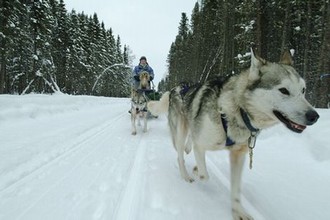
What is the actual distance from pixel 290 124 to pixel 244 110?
1.72 ft

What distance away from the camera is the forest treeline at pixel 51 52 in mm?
23453

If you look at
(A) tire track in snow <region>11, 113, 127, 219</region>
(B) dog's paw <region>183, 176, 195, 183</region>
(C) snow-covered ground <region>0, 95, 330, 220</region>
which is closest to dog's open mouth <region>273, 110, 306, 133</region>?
(C) snow-covered ground <region>0, 95, 330, 220</region>

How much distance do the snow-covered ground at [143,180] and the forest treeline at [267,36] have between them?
5.61ft

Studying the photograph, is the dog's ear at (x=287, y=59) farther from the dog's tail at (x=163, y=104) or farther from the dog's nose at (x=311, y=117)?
the dog's tail at (x=163, y=104)

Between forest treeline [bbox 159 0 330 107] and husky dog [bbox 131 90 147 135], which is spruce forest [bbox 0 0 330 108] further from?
husky dog [bbox 131 90 147 135]

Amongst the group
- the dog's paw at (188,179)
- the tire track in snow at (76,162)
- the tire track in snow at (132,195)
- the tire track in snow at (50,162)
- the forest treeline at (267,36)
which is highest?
the forest treeline at (267,36)

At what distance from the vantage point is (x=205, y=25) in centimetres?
3619

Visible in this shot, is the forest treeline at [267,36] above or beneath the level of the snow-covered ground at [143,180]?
above

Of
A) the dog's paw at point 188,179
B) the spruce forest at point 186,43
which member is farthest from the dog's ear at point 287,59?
the spruce forest at point 186,43

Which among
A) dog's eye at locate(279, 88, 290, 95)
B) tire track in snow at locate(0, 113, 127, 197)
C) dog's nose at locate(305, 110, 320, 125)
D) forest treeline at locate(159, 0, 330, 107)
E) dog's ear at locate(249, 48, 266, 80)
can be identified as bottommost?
tire track in snow at locate(0, 113, 127, 197)

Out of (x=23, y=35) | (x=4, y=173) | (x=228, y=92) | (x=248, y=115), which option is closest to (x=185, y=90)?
(x=228, y=92)

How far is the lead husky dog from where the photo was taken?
2621mm

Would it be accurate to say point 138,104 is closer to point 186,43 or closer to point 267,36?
point 267,36

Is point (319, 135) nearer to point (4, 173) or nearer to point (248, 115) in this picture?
point (248, 115)
